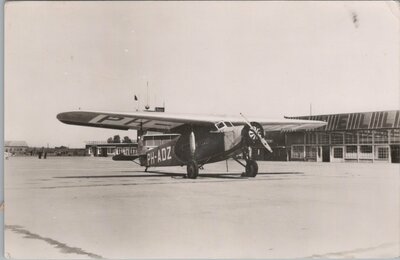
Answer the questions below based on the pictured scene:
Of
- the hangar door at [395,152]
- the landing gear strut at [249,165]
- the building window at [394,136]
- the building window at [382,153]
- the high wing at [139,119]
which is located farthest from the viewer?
the building window at [382,153]

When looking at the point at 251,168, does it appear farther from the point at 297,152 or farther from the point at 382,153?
the point at 297,152

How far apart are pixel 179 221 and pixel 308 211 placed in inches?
108

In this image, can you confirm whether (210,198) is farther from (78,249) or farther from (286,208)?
(78,249)

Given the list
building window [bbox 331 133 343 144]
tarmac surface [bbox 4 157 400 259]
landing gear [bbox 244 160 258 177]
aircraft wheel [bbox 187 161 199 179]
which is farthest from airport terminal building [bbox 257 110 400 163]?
tarmac surface [bbox 4 157 400 259]

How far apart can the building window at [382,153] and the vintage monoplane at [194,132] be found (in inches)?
1030

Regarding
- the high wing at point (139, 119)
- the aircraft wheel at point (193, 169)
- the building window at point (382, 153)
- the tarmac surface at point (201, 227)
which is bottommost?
the tarmac surface at point (201, 227)

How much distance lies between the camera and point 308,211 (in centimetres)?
899

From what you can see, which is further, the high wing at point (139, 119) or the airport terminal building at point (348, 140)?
the airport terminal building at point (348, 140)

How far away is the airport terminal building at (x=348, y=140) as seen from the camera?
42.1m

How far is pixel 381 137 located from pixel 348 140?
4197 millimetres

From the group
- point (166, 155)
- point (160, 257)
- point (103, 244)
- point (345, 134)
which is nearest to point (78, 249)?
point (103, 244)

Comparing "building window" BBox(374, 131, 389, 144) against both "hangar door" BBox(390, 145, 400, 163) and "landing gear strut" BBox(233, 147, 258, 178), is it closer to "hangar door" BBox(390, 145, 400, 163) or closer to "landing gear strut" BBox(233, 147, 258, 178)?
"hangar door" BBox(390, 145, 400, 163)

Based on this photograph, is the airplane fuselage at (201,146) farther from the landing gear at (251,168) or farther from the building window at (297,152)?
the building window at (297,152)

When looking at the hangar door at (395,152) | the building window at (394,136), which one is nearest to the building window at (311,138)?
the building window at (394,136)
